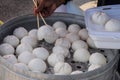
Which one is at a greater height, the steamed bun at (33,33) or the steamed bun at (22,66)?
the steamed bun at (33,33)

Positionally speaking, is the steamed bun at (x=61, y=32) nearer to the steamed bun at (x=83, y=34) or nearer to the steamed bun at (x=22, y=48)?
the steamed bun at (x=83, y=34)

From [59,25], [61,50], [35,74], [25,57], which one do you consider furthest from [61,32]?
[35,74]

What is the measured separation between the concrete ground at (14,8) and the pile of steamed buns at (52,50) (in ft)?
5.61

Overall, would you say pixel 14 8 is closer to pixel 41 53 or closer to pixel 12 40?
pixel 12 40

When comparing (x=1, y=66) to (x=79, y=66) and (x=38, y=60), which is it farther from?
(x=79, y=66)

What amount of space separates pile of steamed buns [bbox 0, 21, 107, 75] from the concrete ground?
1709mm

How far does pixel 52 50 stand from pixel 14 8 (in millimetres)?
2040

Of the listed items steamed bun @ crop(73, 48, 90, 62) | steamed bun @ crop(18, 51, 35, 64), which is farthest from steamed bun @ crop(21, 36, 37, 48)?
steamed bun @ crop(73, 48, 90, 62)

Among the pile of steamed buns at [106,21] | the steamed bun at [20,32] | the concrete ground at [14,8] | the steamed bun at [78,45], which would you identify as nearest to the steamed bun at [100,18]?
the pile of steamed buns at [106,21]

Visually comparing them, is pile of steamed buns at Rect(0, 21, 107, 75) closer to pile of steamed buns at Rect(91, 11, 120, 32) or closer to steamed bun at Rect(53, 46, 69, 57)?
steamed bun at Rect(53, 46, 69, 57)

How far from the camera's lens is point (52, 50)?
1363 millimetres

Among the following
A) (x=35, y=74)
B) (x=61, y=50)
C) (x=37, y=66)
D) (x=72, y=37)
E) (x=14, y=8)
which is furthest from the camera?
(x=14, y=8)

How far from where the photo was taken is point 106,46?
1.16 m

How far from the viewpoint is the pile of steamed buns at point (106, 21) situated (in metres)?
1.23
